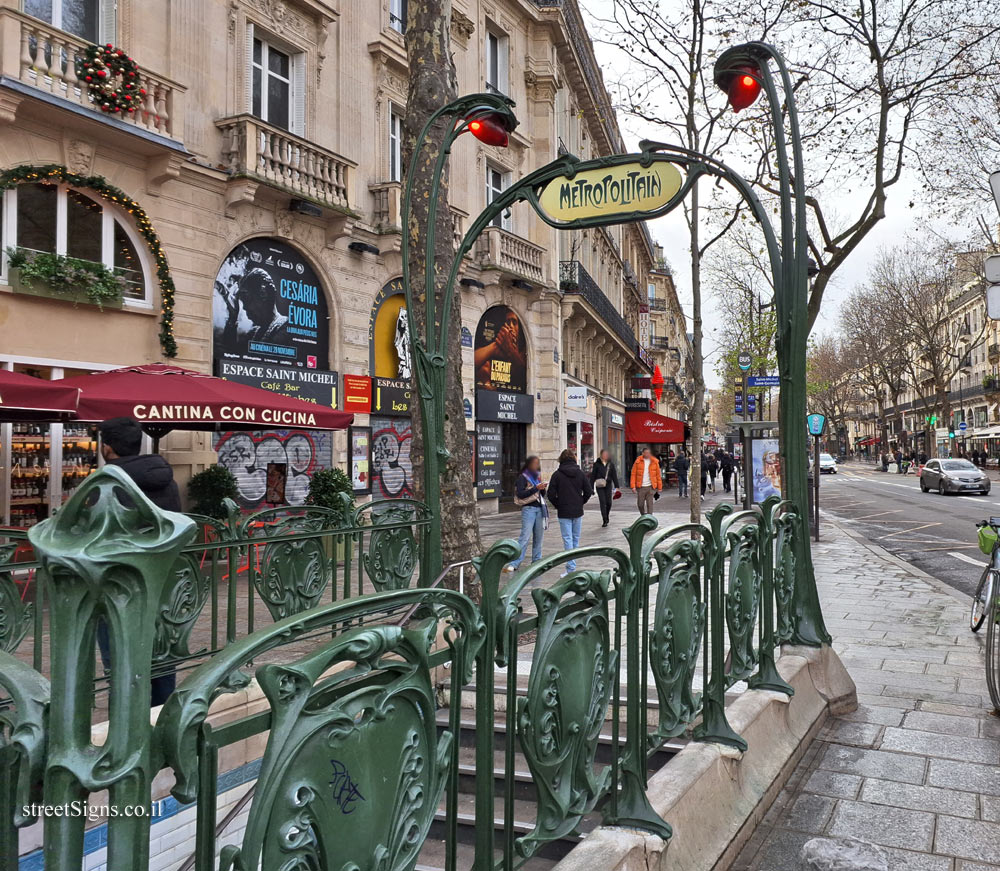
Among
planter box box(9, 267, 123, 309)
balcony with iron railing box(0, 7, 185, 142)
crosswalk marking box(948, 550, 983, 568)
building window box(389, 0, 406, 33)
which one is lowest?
crosswalk marking box(948, 550, 983, 568)

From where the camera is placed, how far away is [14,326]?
10.4 meters

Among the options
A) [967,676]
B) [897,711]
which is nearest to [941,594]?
[967,676]

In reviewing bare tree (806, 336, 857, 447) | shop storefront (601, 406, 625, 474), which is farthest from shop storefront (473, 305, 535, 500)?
Result: bare tree (806, 336, 857, 447)

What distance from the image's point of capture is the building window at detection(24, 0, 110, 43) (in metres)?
11.1

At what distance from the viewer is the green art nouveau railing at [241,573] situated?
4594 mm

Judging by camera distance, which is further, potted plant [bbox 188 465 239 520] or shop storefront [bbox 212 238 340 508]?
shop storefront [bbox 212 238 340 508]

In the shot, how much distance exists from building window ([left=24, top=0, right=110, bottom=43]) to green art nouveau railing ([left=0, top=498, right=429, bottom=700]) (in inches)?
326

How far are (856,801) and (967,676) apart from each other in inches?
114

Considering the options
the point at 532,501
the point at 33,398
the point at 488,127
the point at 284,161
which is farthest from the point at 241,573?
Answer: the point at 284,161

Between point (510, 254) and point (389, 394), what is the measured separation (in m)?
6.38

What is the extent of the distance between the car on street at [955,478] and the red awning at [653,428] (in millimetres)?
9685

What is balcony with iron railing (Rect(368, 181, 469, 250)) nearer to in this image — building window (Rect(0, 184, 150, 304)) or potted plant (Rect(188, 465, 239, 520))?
building window (Rect(0, 184, 150, 304))

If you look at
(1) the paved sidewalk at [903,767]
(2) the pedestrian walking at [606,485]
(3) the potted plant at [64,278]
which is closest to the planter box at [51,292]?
(3) the potted plant at [64,278]

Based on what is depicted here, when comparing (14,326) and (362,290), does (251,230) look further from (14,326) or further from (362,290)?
(14,326)
